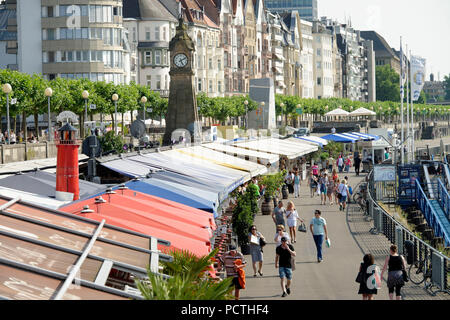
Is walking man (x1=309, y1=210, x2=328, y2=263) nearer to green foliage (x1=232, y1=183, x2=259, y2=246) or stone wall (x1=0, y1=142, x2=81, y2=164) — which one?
green foliage (x1=232, y1=183, x2=259, y2=246)

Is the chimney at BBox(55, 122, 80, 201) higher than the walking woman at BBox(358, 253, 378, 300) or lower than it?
higher

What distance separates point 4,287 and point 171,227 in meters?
7.53

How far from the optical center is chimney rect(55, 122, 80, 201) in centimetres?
2053

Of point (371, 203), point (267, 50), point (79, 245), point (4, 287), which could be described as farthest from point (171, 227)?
point (267, 50)

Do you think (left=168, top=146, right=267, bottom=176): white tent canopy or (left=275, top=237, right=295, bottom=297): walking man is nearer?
(left=275, top=237, right=295, bottom=297): walking man

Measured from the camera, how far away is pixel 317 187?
49531 mm

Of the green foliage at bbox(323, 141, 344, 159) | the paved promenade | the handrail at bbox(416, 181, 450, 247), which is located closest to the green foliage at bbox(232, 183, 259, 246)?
the paved promenade

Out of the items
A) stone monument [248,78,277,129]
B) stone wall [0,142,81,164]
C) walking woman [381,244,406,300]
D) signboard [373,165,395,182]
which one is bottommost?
walking woman [381,244,406,300]

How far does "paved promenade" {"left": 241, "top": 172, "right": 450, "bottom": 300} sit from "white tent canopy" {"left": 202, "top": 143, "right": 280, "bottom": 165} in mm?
5380

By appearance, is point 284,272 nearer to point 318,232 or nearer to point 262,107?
point 318,232

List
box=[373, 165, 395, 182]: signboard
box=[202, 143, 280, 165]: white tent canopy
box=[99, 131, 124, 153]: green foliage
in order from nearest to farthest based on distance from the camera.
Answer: box=[99, 131, 124, 153]: green foliage, box=[373, 165, 395, 182]: signboard, box=[202, 143, 280, 165]: white tent canopy

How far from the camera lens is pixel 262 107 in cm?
10175

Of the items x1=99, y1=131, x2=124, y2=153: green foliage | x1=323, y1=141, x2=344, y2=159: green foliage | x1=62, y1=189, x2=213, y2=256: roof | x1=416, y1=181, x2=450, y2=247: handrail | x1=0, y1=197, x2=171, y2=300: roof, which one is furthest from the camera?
x1=323, y1=141, x2=344, y2=159: green foliage
